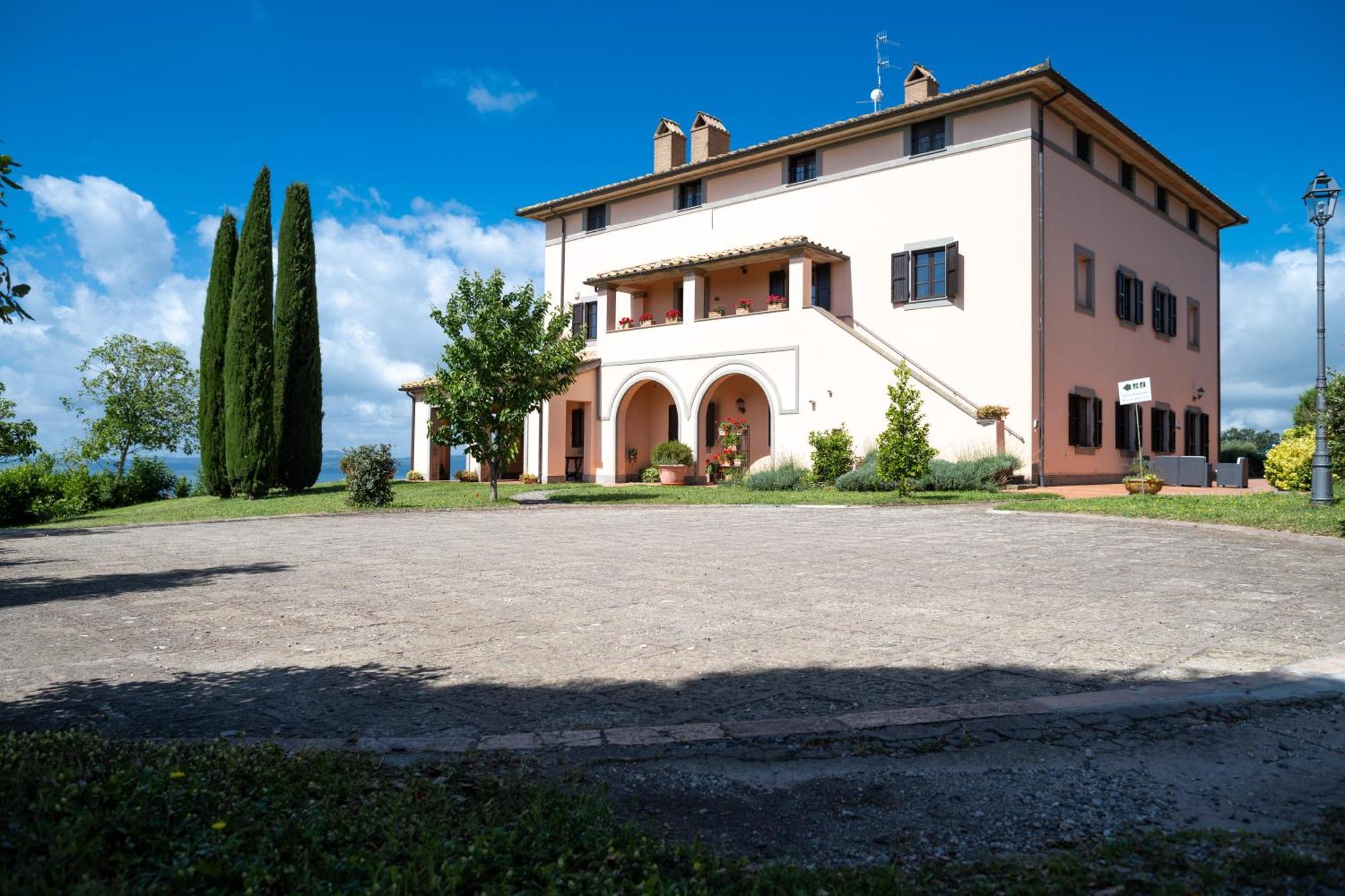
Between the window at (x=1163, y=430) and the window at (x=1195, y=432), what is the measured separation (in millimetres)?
1070

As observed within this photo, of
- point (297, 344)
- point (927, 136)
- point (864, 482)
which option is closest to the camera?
point (864, 482)

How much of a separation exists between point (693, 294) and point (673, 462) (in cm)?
528

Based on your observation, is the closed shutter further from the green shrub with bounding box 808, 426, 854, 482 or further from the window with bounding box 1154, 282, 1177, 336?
the window with bounding box 1154, 282, 1177, 336

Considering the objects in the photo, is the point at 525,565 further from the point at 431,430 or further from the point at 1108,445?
the point at 1108,445

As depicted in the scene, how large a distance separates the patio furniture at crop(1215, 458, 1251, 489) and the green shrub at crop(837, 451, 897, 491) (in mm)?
9605

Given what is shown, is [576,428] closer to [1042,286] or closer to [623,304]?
[623,304]

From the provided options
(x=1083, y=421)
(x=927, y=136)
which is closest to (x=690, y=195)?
(x=927, y=136)

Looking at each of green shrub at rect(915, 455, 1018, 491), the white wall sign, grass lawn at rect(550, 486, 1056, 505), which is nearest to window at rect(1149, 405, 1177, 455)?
the white wall sign

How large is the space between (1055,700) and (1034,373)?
19.2 m

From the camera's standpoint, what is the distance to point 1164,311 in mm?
28312

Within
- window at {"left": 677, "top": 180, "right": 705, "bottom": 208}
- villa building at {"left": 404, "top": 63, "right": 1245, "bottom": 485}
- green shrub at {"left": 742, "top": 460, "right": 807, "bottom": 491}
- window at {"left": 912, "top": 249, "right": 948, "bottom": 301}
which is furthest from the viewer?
window at {"left": 677, "top": 180, "right": 705, "bottom": 208}

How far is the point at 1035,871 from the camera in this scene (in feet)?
8.39

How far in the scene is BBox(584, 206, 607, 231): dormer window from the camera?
104ft

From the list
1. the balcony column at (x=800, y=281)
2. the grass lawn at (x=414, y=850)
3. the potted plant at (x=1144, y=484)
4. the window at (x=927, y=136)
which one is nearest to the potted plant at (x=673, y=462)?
the balcony column at (x=800, y=281)
